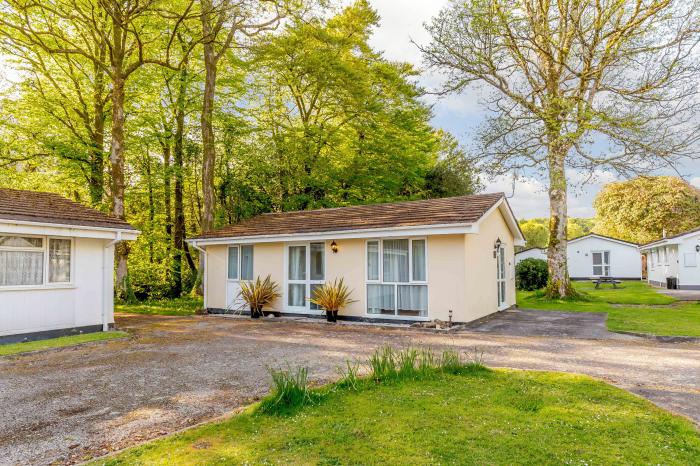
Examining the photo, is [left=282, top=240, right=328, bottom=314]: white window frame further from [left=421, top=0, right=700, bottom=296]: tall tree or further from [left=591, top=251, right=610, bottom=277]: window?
[left=591, top=251, right=610, bottom=277]: window

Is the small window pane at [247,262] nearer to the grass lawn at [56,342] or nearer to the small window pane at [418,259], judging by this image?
the grass lawn at [56,342]

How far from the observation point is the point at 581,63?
56.2 feet

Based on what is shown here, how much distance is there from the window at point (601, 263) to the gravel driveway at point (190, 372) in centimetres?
2903

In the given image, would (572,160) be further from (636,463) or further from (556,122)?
(636,463)

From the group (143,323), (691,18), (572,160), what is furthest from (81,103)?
(691,18)

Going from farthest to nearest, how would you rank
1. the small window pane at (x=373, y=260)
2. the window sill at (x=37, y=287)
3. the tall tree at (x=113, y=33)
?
the tall tree at (x=113, y=33) → the small window pane at (x=373, y=260) → the window sill at (x=37, y=287)

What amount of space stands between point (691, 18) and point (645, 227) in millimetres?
29407

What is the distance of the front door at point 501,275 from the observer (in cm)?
1412

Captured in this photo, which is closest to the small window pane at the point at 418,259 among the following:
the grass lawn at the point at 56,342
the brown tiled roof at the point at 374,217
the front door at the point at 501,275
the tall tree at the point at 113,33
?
the brown tiled roof at the point at 374,217

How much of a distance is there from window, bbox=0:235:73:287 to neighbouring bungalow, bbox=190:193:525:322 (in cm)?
518

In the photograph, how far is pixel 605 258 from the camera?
113ft

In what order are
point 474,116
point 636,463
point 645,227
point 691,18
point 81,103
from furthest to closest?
point 645,227
point 81,103
point 474,116
point 691,18
point 636,463

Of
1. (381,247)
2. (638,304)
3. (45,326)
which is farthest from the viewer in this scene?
(638,304)

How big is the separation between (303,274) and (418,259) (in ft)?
13.1
